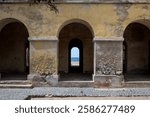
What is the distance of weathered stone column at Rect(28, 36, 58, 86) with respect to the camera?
1461 centimetres

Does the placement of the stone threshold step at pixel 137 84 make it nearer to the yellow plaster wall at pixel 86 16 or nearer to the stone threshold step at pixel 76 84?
the stone threshold step at pixel 76 84

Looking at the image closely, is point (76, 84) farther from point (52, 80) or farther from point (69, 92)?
point (69, 92)

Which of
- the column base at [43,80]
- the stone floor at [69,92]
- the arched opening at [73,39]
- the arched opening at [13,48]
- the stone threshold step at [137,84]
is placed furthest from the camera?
the arched opening at [73,39]

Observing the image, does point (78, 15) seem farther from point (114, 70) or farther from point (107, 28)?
point (114, 70)

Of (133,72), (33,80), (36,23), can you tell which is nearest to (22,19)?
(36,23)

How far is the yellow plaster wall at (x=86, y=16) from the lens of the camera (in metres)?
14.5

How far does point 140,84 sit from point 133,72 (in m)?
3.65

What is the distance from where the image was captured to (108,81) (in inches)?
576

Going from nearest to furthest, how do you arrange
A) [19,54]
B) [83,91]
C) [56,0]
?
1. [83,91]
2. [56,0]
3. [19,54]

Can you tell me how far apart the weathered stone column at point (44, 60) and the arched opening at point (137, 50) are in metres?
5.17

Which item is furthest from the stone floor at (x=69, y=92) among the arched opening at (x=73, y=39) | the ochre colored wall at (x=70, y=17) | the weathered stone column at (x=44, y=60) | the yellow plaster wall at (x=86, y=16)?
the arched opening at (x=73, y=39)

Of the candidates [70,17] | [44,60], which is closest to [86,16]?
[70,17]

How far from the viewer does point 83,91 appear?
13312mm

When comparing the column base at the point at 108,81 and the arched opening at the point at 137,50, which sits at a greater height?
the arched opening at the point at 137,50
